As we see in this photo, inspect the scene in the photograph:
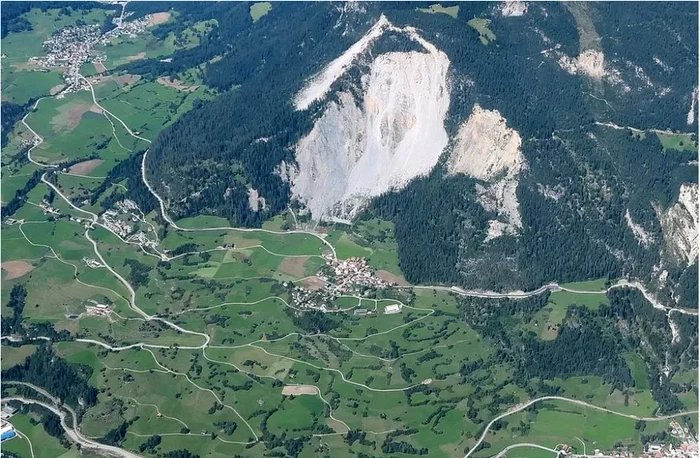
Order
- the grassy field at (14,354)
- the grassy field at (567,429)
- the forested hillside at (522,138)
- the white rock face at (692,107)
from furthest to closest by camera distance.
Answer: the white rock face at (692,107) < the forested hillside at (522,138) < the grassy field at (14,354) < the grassy field at (567,429)

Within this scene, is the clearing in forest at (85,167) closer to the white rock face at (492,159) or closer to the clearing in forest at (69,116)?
the clearing in forest at (69,116)

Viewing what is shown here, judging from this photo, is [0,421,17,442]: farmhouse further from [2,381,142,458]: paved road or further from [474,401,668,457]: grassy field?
[474,401,668,457]: grassy field

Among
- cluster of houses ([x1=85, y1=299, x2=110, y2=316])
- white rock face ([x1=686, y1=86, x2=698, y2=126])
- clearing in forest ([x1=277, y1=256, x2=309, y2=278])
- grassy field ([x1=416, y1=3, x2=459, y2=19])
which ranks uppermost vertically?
grassy field ([x1=416, y1=3, x2=459, y2=19])

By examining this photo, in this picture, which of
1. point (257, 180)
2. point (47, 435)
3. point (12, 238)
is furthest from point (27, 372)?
point (257, 180)

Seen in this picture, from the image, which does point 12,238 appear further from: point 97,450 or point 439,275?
point 439,275

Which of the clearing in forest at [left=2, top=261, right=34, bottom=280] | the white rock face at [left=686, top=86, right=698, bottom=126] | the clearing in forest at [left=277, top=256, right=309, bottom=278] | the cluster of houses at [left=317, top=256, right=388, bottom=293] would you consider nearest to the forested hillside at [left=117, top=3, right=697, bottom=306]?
the white rock face at [left=686, top=86, right=698, bottom=126]

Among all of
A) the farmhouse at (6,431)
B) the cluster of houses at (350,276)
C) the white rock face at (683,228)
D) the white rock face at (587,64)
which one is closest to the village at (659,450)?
the white rock face at (683,228)
